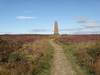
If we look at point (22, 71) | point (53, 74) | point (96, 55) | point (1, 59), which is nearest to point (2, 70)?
point (22, 71)

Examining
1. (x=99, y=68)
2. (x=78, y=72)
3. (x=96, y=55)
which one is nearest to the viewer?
(x=99, y=68)

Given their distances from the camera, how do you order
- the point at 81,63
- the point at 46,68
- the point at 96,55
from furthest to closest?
the point at 96,55 → the point at 81,63 → the point at 46,68

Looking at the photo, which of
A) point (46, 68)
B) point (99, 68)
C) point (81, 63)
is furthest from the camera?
point (81, 63)

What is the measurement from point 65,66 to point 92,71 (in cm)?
183

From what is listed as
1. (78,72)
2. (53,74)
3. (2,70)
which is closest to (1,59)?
(2,70)

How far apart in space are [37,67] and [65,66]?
1.94 metres

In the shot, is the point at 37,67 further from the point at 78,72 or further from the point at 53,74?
the point at 78,72

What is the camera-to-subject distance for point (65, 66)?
836 cm

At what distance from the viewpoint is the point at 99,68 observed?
6.77 m

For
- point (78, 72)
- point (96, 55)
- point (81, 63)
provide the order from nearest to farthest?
1. point (78, 72)
2. point (81, 63)
3. point (96, 55)

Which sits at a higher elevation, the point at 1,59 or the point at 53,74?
the point at 1,59

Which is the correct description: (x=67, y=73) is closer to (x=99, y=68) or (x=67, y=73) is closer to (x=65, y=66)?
(x=65, y=66)

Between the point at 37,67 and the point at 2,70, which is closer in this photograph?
the point at 2,70

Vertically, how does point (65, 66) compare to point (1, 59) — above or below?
below
